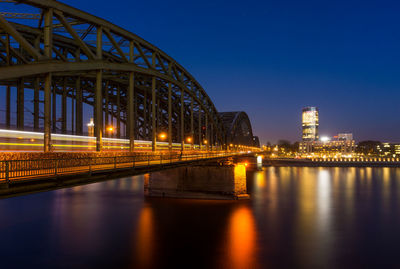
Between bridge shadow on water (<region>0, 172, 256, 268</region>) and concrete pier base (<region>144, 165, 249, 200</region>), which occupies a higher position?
concrete pier base (<region>144, 165, 249, 200</region>)

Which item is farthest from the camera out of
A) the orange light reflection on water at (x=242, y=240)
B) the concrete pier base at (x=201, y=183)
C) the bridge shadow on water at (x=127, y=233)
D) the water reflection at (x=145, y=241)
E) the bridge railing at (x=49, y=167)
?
the concrete pier base at (x=201, y=183)

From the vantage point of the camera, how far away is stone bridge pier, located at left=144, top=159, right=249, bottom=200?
43.2 meters

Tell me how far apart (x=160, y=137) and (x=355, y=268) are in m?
49.6

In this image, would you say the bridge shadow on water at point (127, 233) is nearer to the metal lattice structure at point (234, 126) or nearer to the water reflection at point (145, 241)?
the water reflection at point (145, 241)

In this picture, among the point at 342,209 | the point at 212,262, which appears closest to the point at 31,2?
the point at 212,262

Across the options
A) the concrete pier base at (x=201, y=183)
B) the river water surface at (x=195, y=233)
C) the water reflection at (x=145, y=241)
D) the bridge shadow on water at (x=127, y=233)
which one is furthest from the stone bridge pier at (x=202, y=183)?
the water reflection at (x=145, y=241)

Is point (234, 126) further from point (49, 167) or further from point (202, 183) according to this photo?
point (49, 167)

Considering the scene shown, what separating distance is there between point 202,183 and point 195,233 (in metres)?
15.6

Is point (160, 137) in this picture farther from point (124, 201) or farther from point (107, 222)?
point (107, 222)

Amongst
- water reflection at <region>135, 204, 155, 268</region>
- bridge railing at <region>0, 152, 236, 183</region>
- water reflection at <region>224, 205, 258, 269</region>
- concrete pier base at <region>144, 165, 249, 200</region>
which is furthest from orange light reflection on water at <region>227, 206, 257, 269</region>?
bridge railing at <region>0, 152, 236, 183</region>

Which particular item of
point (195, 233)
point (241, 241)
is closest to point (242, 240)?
point (241, 241)

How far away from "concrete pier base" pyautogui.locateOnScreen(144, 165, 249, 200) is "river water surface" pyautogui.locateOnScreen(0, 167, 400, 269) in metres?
1.79

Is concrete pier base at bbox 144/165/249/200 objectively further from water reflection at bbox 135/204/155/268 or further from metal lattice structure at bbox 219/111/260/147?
metal lattice structure at bbox 219/111/260/147

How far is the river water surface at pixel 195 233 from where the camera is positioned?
22531 millimetres
